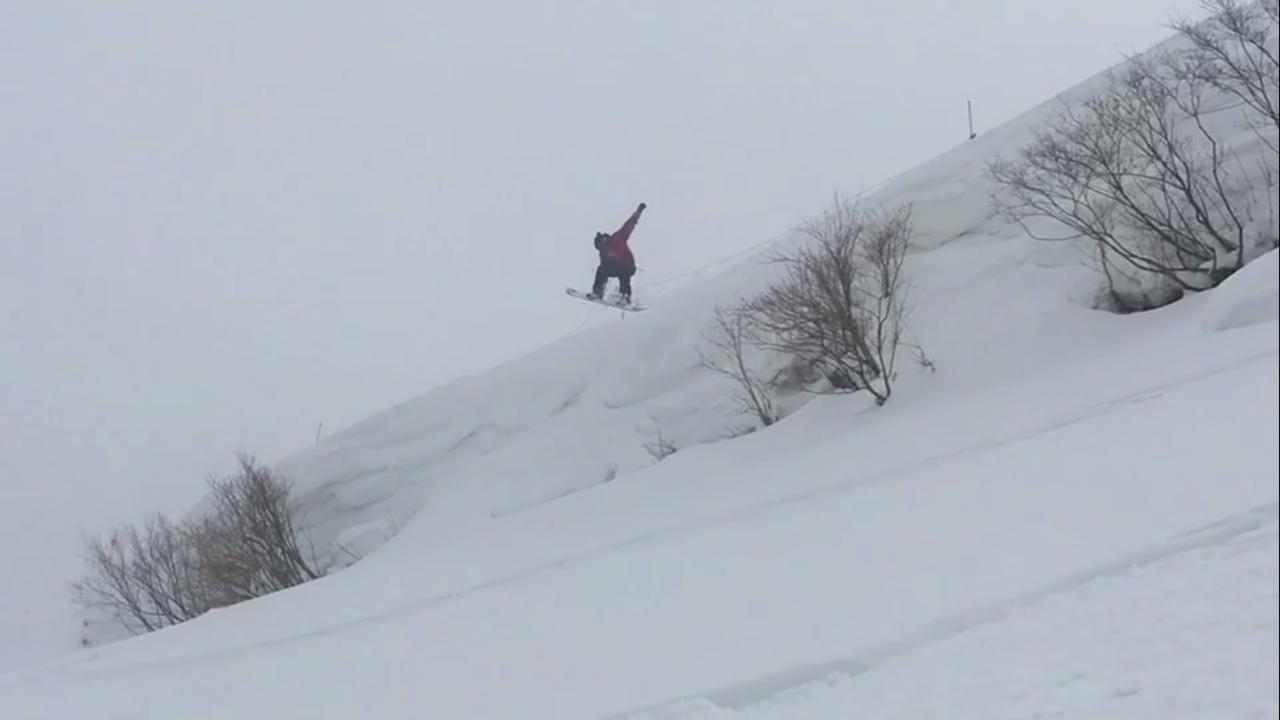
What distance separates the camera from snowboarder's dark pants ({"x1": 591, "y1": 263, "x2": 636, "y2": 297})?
26.5m

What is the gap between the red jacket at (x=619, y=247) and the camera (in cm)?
2652

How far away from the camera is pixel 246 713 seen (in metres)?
11.6

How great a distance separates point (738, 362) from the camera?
22.5 m

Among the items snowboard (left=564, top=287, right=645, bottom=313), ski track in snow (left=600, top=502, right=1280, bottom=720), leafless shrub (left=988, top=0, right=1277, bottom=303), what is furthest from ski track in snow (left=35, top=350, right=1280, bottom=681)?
snowboard (left=564, top=287, right=645, bottom=313)

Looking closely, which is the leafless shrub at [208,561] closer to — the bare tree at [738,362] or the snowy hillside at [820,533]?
the snowy hillside at [820,533]

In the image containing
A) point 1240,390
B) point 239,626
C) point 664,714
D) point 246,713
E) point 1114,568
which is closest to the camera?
point 1240,390

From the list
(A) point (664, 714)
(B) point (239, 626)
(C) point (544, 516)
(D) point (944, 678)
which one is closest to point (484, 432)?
(C) point (544, 516)

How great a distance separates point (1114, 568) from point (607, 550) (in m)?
10.7

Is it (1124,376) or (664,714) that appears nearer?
(1124,376)

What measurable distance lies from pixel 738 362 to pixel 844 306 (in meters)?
5.00

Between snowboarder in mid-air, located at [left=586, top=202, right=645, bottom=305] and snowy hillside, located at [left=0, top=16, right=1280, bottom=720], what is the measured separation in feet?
4.52

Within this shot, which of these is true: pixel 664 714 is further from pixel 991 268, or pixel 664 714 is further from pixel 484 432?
pixel 484 432

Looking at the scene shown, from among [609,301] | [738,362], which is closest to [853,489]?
[738,362]

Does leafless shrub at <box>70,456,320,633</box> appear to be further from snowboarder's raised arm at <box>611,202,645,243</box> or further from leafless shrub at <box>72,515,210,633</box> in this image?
snowboarder's raised arm at <box>611,202,645,243</box>
